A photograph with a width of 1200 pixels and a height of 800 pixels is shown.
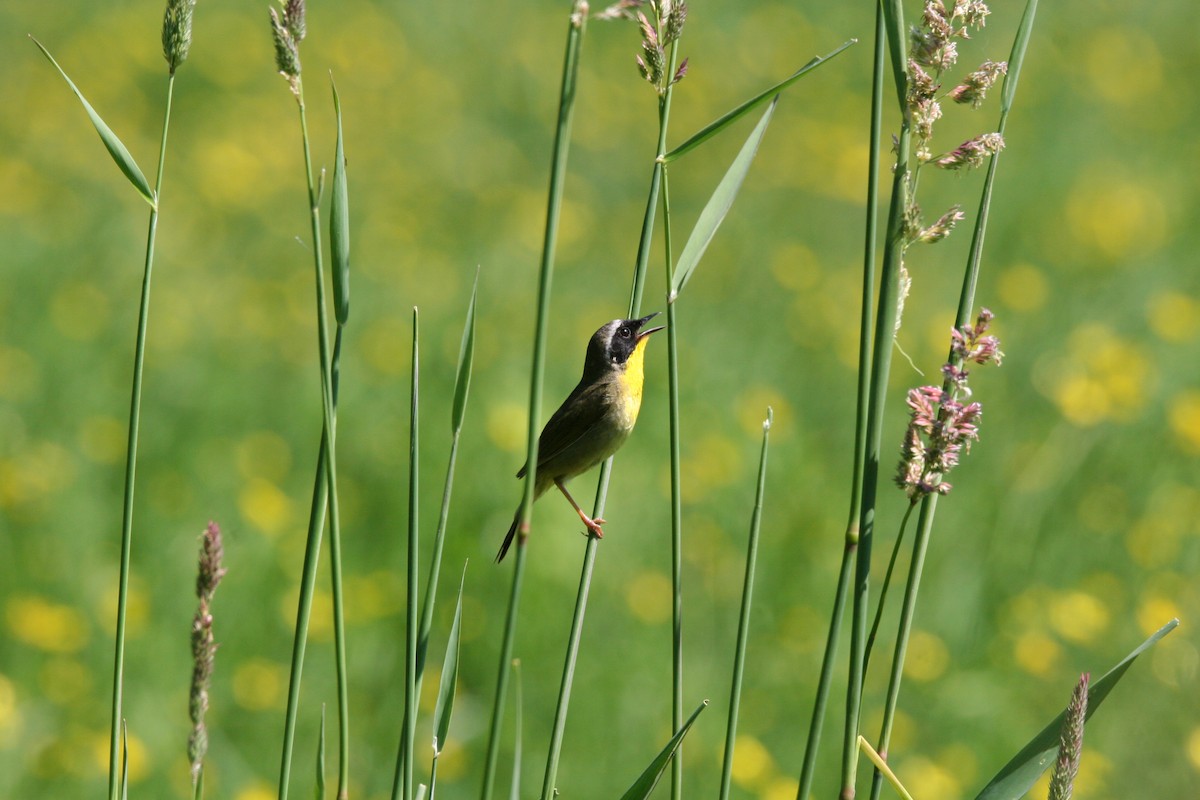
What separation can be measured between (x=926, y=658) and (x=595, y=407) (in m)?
1.86

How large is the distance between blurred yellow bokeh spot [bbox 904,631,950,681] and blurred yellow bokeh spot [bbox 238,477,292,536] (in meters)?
2.52

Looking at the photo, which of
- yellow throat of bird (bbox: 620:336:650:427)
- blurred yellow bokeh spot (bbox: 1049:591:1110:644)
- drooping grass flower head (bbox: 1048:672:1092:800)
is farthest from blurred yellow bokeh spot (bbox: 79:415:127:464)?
drooping grass flower head (bbox: 1048:672:1092:800)

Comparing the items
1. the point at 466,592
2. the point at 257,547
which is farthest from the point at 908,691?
the point at 257,547

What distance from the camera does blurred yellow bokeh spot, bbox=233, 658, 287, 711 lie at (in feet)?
14.6

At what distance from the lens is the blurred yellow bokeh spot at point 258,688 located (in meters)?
4.45

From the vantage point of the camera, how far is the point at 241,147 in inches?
368

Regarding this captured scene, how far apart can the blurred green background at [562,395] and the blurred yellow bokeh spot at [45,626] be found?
2 cm

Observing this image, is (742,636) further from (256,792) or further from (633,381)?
(256,792)

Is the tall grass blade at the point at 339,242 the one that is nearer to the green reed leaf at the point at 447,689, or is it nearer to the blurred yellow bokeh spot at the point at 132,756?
the green reed leaf at the point at 447,689

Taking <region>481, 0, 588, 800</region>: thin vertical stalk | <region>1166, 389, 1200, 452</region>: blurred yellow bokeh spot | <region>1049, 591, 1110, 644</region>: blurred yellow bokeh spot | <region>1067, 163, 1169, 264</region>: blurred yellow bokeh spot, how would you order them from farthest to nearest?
<region>1067, 163, 1169, 264</region>: blurred yellow bokeh spot
<region>1166, 389, 1200, 452</region>: blurred yellow bokeh spot
<region>1049, 591, 1110, 644</region>: blurred yellow bokeh spot
<region>481, 0, 588, 800</region>: thin vertical stalk

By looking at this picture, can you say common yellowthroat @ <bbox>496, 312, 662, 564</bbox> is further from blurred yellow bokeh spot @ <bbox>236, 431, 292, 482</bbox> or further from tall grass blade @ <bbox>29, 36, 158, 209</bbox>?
blurred yellow bokeh spot @ <bbox>236, 431, 292, 482</bbox>

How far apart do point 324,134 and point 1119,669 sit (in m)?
9.59

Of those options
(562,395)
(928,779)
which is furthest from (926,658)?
(562,395)

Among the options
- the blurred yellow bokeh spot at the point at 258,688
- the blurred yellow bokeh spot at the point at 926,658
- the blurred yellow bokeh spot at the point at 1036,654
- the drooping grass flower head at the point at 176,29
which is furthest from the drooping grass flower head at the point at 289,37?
the blurred yellow bokeh spot at the point at 1036,654
